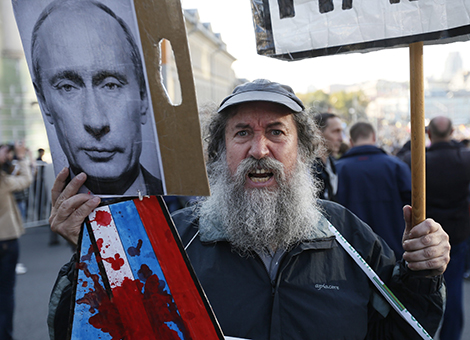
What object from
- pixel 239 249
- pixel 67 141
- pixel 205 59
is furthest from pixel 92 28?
pixel 205 59

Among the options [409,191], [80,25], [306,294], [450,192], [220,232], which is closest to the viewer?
[80,25]

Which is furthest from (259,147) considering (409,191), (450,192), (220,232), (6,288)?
(6,288)

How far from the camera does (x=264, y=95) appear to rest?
67.6 inches

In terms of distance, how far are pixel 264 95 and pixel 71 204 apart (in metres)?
0.93

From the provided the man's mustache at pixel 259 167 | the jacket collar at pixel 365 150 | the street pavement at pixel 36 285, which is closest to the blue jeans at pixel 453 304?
the street pavement at pixel 36 285

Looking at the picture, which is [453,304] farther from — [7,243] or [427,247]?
[7,243]

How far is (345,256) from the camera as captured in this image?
1.62 meters

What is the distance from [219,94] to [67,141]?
3920 centimetres

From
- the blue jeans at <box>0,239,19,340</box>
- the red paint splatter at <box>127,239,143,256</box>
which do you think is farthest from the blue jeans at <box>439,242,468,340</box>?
the blue jeans at <box>0,239,19,340</box>

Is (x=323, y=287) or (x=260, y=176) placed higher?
(x=260, y=176)

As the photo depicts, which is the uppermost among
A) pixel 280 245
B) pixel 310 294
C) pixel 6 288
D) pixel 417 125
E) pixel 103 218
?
pixel 417 125

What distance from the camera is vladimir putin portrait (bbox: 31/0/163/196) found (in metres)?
1.07

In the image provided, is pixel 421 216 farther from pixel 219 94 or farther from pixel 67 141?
pixel 219 94

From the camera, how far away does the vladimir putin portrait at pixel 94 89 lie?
3.52ft
